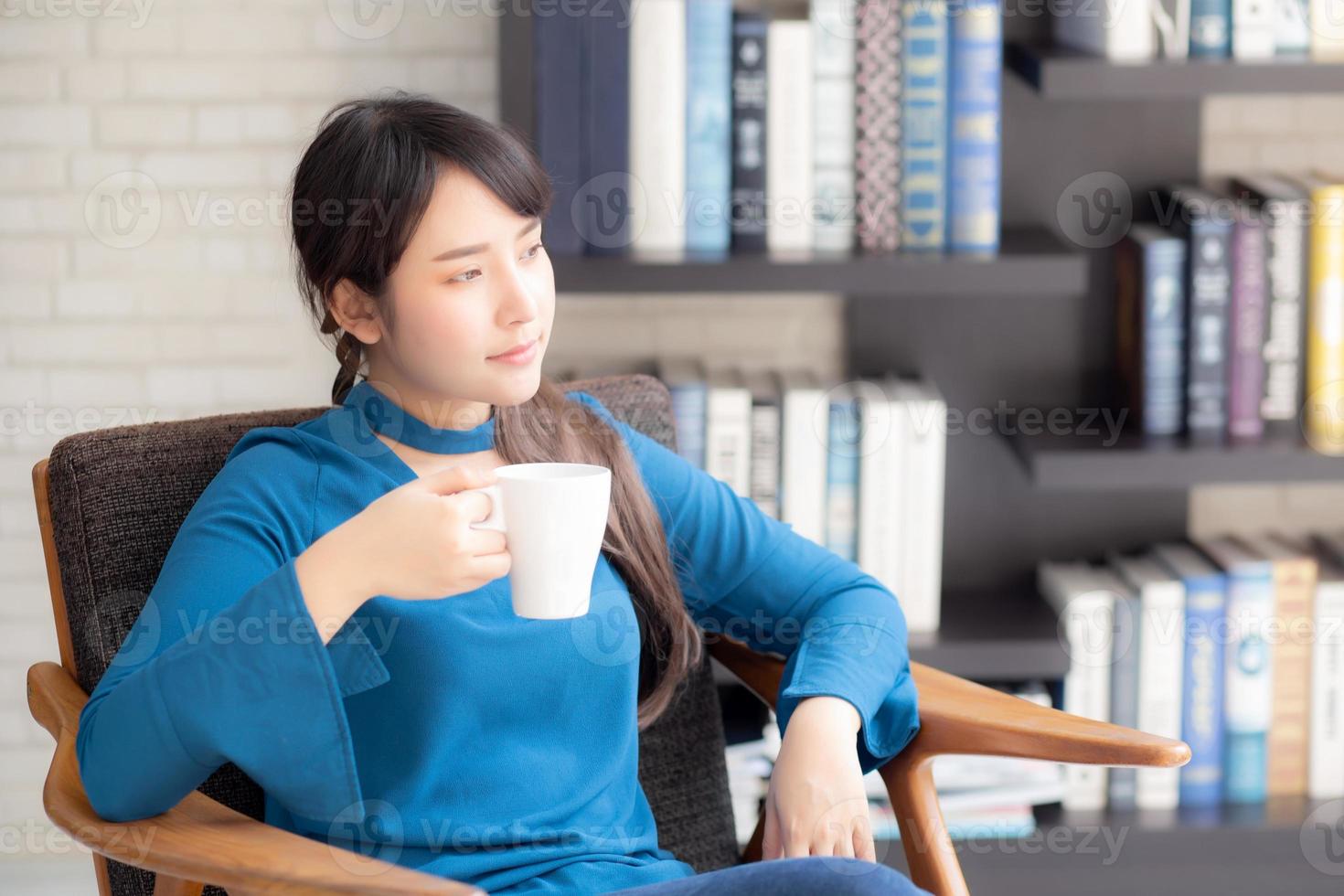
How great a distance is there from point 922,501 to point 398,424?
3.03ft

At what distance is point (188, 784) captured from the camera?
1038 millimetres

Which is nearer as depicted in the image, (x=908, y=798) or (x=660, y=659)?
(x=908, y=798)

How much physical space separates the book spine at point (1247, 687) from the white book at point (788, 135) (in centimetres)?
80

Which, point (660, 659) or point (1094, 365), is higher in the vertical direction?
point (1094, 365)

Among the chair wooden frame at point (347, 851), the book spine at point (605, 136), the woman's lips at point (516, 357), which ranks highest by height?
the book spine at point (605, 136)

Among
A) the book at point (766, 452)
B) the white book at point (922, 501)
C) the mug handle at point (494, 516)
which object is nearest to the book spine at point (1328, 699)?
the white book at point (922, 501)

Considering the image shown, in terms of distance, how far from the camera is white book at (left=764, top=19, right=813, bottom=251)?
6.25 ft

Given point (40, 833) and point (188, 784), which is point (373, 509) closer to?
point (188, 784)

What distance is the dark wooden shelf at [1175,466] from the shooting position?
6.40 ft

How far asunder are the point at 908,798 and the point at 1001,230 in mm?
1040

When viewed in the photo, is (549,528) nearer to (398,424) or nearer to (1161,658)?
(398,424)

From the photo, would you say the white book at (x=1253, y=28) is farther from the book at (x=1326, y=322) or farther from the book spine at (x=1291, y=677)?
the book spine at (x=1291, y=677)

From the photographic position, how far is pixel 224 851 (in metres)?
1.01

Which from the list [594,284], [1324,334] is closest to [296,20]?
[594,284]
